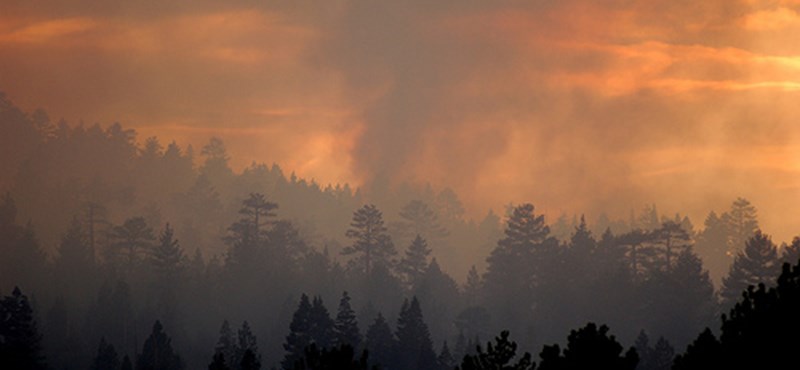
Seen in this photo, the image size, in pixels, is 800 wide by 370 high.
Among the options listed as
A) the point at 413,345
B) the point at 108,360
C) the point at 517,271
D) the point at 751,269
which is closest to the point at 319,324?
the point at 413,345

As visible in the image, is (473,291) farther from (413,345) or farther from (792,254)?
(413,345)

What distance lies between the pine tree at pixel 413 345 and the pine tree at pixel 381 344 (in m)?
0.76

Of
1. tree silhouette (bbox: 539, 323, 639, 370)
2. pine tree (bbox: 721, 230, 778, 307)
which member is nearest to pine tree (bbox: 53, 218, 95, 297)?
pine tree (bbox: 721, 230, 778, 307)

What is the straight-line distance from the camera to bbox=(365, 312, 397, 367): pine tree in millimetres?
91812

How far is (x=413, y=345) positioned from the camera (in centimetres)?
9181

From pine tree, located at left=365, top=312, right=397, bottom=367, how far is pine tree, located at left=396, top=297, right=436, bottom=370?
2.48 ft

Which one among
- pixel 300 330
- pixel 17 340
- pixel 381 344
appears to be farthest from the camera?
pixel 381 344

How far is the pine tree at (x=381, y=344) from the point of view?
91812mm

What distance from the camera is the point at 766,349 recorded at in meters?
26.5

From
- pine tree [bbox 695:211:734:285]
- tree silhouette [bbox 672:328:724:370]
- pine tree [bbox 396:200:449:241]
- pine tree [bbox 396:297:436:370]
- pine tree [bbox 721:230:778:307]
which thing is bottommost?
tree silhouette [bbox 672:328:724:370]

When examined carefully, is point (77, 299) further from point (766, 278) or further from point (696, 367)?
point (696, 367)

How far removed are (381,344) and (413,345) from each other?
2.92 metres

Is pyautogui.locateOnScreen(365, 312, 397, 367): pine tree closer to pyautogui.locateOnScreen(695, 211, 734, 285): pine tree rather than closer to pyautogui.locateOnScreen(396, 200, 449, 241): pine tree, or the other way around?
pyautogui.locateOnScreen(695, 211, 734, 285): pine tree

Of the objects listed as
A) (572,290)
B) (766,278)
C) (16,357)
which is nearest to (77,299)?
(16,357)
